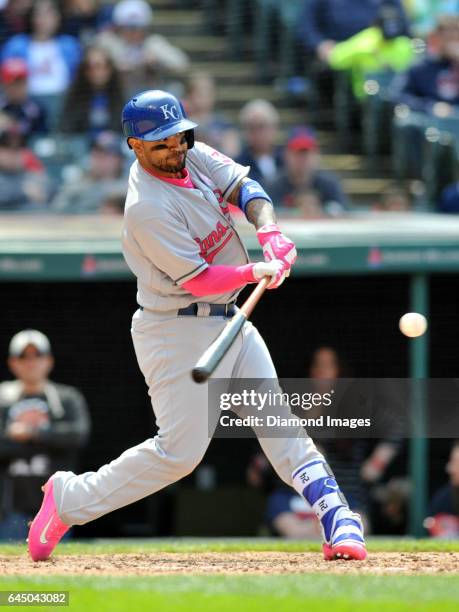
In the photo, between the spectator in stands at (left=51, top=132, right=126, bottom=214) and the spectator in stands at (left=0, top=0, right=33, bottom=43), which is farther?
the spectator in stands at (left=0, top=0, right=33, bottom=43)

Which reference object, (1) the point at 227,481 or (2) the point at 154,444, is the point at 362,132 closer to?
(1) the point at 227,481

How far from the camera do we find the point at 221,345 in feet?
15.4

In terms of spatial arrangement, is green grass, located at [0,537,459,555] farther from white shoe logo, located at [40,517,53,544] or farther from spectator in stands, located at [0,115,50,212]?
spectator in stands, located at [0,115,50,212]

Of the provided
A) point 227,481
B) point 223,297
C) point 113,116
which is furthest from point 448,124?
point 223,297

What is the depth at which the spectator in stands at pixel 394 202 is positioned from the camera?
973cm

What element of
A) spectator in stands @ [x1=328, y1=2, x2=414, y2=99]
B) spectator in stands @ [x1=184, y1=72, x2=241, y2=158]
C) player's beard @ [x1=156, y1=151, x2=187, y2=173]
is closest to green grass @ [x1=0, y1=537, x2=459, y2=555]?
player's beard @ [x1=156, y1=151, x2=187, y2=173]

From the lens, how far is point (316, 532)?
8.06 meters

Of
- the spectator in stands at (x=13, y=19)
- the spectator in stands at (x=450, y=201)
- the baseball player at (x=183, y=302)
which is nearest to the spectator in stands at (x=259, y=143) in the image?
the spectator in stands at (x=450, y=201)

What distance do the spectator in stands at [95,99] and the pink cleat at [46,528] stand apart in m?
4.89

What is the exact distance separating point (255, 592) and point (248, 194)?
1.53 m

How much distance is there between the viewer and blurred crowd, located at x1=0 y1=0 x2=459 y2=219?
366 inches

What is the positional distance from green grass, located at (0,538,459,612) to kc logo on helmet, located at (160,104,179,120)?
63.7 inches

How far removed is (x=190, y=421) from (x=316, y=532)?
3211 mm

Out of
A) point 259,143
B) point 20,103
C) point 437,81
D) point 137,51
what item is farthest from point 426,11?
point 20,103
